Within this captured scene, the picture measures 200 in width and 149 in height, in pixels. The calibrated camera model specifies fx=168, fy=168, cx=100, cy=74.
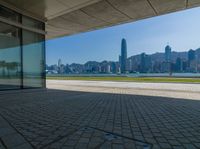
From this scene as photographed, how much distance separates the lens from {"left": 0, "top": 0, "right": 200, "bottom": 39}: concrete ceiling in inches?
353

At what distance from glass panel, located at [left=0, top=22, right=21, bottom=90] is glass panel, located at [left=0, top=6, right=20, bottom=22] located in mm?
507

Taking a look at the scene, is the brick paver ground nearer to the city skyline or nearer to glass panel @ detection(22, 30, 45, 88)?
glass panel @ detection(22, 30, 45, 88)

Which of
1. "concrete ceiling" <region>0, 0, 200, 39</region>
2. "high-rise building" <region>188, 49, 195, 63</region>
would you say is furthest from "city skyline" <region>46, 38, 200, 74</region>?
"concrete ceiling" <region>0, 0, 200, 39</region>

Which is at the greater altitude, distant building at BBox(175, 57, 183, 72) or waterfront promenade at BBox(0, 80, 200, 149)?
distant building at BBox(175, 57, 183, 72)

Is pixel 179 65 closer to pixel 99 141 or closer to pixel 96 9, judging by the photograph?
pixel 96 9

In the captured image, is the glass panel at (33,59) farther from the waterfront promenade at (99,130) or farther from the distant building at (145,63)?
the distant building at (145,63)

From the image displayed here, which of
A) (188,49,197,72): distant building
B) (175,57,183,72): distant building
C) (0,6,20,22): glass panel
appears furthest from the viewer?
(175,57,183,72): distant building

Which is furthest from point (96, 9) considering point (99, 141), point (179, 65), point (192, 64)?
point (192, 64)

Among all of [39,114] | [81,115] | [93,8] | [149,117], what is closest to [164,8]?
[93,8]

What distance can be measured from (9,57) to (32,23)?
2.92 meters

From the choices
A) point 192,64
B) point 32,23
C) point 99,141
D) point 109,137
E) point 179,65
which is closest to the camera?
point 99,141

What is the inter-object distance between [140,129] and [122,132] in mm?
504

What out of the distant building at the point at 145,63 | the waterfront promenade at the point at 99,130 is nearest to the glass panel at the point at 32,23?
the waterfront promenade at the point at 99,130

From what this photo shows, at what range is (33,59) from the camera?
1136 centimetres
